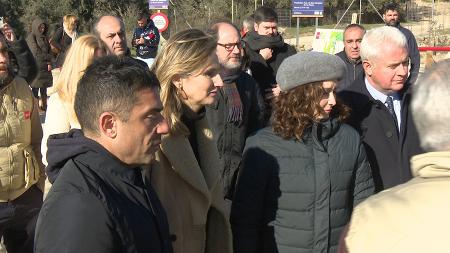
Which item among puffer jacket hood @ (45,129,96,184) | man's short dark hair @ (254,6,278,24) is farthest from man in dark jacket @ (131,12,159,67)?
puffer jacket hood @ (45,129,96,184)

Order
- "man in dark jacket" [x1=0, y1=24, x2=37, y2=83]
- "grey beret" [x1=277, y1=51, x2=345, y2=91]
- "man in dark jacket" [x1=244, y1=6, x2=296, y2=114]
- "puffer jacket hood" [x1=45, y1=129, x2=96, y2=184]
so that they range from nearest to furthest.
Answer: "puffer jacket hood" [x1=45, y1=129, x2=96, y2=184]
"grey beret" [x1=277, y1=51, x2=345, y2=91]
"man in dark jacket" [x1=0, y1=24, x2=37, y2=83]
"man in dark jacket" [x1=244, y1=6, x2=296, y2=114]

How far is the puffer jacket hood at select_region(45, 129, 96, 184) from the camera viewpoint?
6.88 ft

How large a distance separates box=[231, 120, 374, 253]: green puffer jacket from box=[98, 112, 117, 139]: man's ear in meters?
1.06

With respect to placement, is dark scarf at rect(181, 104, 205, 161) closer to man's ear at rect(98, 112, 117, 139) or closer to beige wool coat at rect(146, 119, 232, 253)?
beige wool coat at rect(146, 119, 232, 253)

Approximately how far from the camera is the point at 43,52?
1345 cm

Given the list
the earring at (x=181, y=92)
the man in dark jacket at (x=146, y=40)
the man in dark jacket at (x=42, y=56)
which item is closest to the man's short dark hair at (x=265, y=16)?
the earring at (x=181, y=92)

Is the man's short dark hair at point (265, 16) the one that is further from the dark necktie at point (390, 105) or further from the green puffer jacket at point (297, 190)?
the green puffer jacket at point (297, 190)

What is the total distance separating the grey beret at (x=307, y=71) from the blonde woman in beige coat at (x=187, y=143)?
347 millimetres

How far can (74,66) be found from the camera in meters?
3.46

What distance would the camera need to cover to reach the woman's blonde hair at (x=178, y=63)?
288 centimetres

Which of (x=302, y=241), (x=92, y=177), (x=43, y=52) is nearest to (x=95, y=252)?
→ (x=92, y=177)

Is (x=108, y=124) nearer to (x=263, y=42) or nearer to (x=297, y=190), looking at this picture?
(x=297, y=190)

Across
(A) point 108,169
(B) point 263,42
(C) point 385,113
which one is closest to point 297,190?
(C) point 385,113

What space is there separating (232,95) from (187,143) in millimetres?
1647
